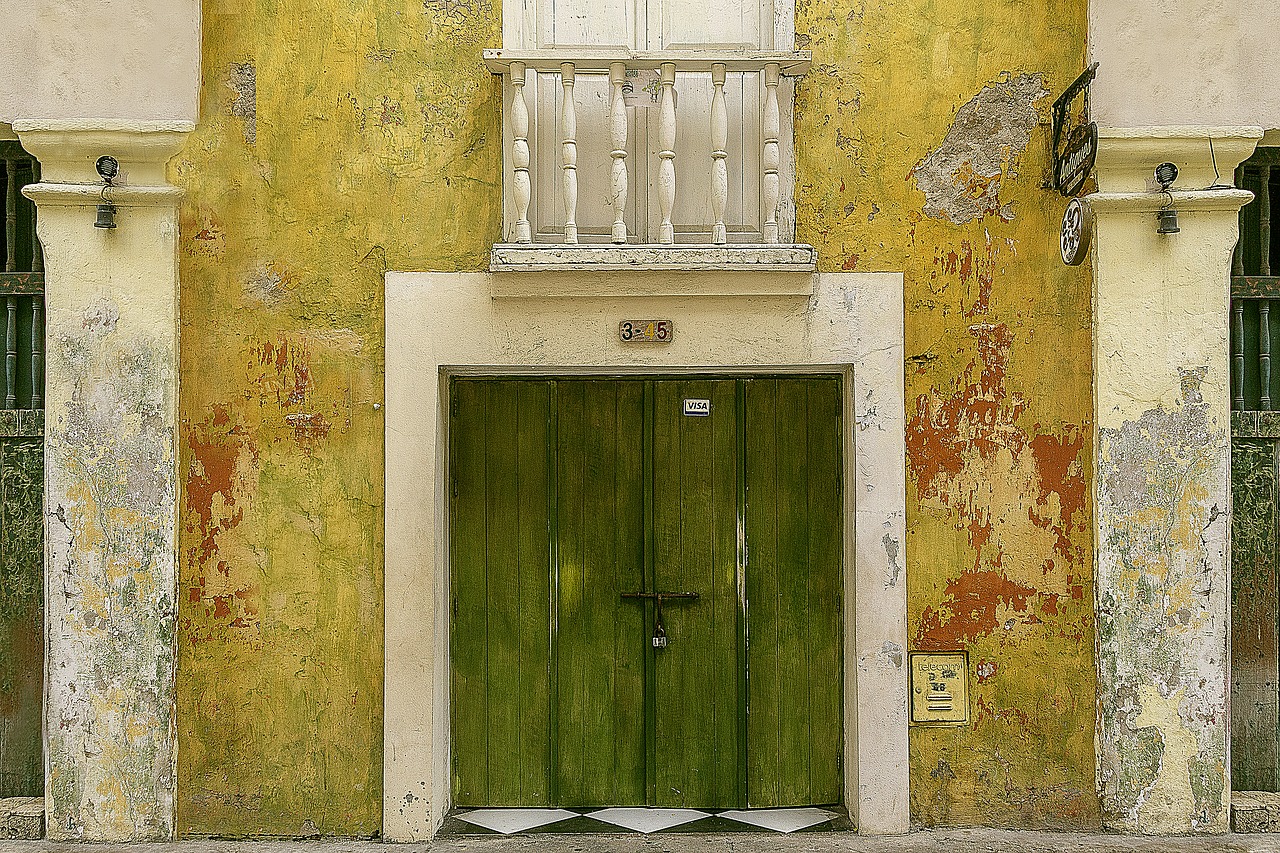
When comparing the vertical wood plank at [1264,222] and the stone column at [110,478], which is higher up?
the vertical wood plank at [1264,222]

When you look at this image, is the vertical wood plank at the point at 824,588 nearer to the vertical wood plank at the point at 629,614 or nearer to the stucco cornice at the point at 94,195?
the vertical wood plank at the point at 629,614

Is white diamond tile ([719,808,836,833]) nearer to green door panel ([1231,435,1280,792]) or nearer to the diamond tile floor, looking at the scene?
the diamond tile floor

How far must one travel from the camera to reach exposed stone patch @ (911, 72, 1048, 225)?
499 centimetres

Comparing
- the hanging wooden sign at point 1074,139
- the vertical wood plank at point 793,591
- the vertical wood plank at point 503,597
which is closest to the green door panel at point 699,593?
the vertical wood plank at point 793,591

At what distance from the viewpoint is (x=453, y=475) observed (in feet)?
17.4

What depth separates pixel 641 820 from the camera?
5156 mm

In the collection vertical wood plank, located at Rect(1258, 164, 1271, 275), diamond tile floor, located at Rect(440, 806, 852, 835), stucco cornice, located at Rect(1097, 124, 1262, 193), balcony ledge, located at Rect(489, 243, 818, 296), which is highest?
stucco cornice, located at Rect(1097, 124, 1262, 193)

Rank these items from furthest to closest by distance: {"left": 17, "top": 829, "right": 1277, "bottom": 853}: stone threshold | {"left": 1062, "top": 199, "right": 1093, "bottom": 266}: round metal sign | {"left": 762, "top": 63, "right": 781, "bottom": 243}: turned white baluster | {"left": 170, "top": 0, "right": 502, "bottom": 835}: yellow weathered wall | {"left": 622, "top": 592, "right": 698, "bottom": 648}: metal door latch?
{"left": 622, "top": 592, "right": 698, "bottom": 648}: metal door latch, {"left": 170, "top": 0, "right": 502, "bottom": 835}: yellow weathered wall, {"left": 762, "top": 63, "right": 781, "bottom": 243}: turned white baluster, {"left": 17, "top": 829, "right": 1277, "bottom": 853}: stone threshold, {"left": 1062, "top": 199, "right": 1093, "bottom": 266}: round metal sign

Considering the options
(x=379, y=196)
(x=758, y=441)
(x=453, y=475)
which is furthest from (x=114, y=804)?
(x=758, y=441)

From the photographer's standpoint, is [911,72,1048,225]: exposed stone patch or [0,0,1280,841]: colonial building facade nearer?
[0,0,1280,841]: colonial building facade

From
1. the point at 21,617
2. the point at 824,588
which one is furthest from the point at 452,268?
the point at 21,617

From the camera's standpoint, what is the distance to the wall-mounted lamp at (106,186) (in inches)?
186

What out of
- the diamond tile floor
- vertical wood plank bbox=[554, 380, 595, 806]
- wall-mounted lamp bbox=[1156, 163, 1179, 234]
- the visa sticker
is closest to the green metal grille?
the diamond tile floor

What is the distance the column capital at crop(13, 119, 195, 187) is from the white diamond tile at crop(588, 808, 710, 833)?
3971mm
